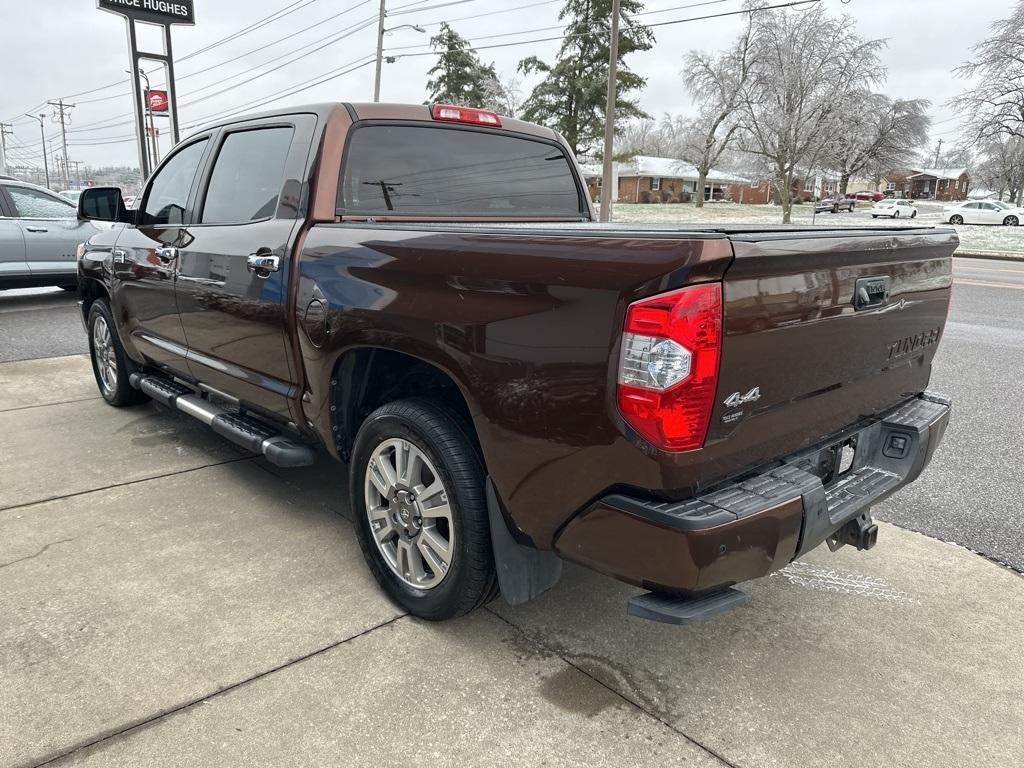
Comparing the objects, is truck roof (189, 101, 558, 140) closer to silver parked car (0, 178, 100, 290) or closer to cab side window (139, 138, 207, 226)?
cab side window (139, 138, 207, 226)

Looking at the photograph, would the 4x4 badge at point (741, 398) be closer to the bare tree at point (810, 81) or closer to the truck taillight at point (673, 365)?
the truck taillight at point (673, 365)

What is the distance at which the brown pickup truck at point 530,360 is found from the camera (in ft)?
6.38

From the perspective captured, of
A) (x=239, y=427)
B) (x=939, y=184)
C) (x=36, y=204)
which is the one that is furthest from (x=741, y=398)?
(x=939, y=184)

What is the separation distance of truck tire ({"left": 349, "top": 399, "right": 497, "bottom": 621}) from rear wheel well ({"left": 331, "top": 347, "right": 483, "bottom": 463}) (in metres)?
0.14

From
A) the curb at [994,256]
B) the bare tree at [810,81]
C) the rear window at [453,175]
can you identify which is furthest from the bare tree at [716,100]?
the rear window at [453,175]

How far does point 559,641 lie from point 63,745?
1582mm

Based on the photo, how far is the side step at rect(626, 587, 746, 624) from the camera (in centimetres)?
205

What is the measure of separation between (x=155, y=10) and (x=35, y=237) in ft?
33.0

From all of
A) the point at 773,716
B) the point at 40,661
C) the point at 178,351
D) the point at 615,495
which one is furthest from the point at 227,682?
the point at 178,351

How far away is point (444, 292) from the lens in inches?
93.9

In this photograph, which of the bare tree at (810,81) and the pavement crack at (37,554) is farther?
the bare tree at (810,81)

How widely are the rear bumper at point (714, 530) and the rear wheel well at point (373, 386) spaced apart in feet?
2.66

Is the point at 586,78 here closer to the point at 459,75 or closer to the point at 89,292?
the point at 459,75

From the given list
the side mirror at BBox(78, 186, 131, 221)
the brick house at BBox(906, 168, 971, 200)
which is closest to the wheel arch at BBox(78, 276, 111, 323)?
the side mirror at BBox(78, 186, 131, 221)
